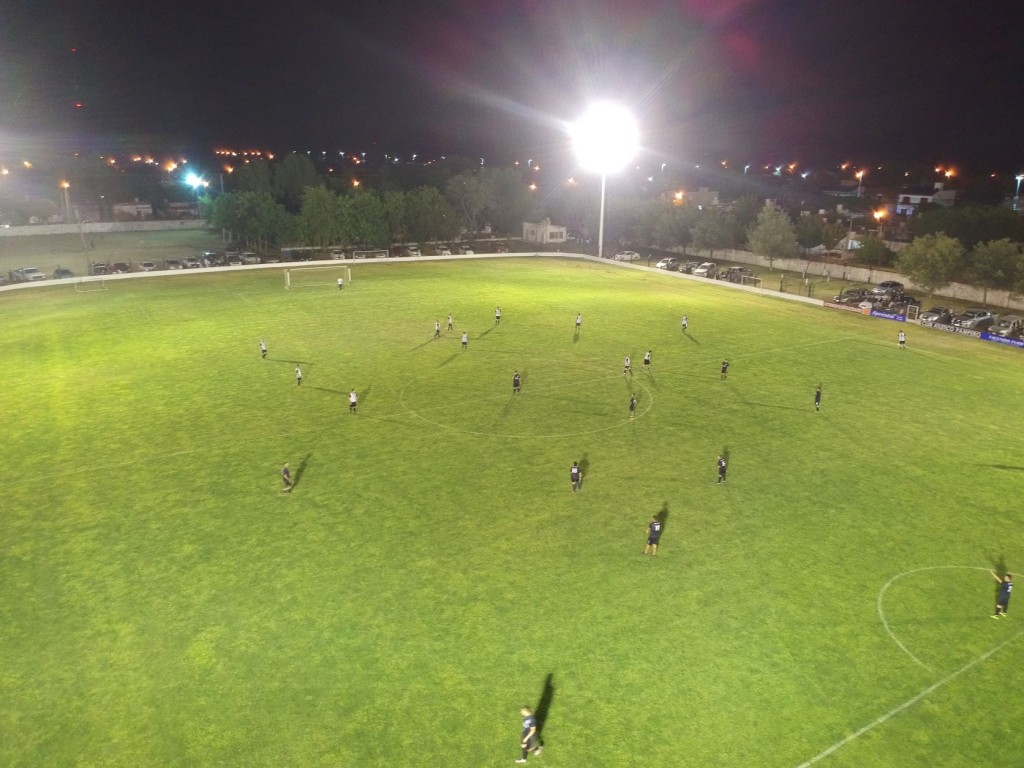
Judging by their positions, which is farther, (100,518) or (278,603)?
(100,518)

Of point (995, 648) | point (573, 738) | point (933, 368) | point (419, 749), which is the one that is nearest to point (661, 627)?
point (573, 738)

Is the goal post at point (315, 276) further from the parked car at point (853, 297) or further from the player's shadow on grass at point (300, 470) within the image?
the parked car at point (853, 297)

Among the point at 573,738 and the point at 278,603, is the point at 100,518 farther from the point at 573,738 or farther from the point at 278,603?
the point at 573,738

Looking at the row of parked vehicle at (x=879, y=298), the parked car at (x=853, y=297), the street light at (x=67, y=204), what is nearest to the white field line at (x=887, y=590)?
the row of parked vehicle at (x=879, y=298)

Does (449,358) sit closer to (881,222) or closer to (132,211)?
(881,222)

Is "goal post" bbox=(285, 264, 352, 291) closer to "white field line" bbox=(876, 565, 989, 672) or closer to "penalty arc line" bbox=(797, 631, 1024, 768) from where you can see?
"white field line" bbox=(876, 565, 989, 672)

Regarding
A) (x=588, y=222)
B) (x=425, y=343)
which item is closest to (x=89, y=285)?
(x=425, y=343)
